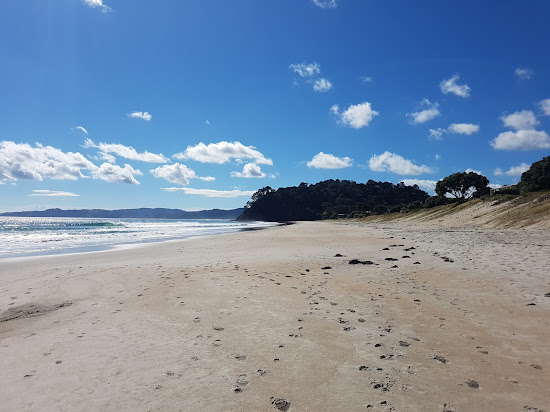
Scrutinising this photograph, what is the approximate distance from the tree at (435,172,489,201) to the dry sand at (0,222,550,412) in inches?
2924

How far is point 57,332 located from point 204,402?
4095 mm

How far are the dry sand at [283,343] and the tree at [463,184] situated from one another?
244ft

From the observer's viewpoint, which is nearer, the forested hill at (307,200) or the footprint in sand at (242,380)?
the footprint in sand at (242,380)

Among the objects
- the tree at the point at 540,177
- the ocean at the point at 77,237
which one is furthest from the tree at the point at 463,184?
the ocean at the point at 77,237

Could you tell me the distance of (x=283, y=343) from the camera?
5.16 metres

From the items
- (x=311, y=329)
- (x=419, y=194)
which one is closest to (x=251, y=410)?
(x=311, y=329)

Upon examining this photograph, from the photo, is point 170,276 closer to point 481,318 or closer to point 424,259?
point 481,318

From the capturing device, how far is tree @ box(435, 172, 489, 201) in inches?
2911

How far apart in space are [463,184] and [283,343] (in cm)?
8325

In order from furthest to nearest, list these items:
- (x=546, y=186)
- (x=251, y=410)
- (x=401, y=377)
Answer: (x=546, y=186) < (x=401, y=377) < (x=251, y=410)

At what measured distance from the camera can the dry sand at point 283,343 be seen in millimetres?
3658

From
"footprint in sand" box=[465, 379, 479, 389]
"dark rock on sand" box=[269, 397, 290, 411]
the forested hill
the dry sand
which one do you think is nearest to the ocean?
the dry sand

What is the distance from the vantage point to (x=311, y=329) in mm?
5715

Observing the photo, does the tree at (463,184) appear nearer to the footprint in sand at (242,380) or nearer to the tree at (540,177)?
the tree at (540,177)
